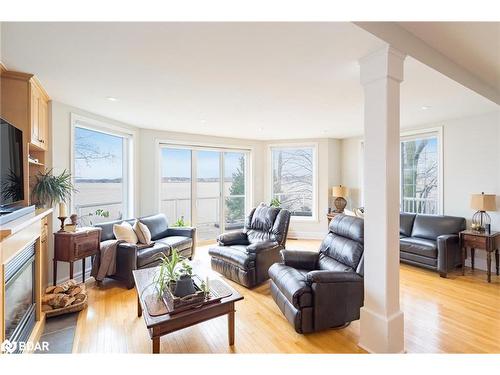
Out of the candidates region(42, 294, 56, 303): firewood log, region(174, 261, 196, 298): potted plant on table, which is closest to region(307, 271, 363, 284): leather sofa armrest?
region(174, 261, 196, 298): potted plant on table

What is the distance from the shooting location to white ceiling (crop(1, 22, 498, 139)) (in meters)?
1.72

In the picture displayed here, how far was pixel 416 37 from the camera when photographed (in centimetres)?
196

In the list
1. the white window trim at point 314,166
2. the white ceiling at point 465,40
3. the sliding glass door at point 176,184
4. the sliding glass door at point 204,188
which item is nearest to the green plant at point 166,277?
the white ceiling at point 465,40

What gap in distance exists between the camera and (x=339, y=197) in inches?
234

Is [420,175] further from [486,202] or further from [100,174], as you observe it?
[100,174]

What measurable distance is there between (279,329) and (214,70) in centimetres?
248

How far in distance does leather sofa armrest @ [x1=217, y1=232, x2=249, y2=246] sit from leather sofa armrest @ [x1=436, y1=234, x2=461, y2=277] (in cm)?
283

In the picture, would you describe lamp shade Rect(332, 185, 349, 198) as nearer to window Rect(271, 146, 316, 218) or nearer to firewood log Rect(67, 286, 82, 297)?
window Rect(271, 146, 316, 218)

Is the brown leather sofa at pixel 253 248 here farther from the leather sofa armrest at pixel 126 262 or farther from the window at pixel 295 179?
the window at pixel 295 179

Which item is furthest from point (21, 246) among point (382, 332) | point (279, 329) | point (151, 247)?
point (382, 332)

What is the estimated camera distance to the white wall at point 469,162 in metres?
3.86
